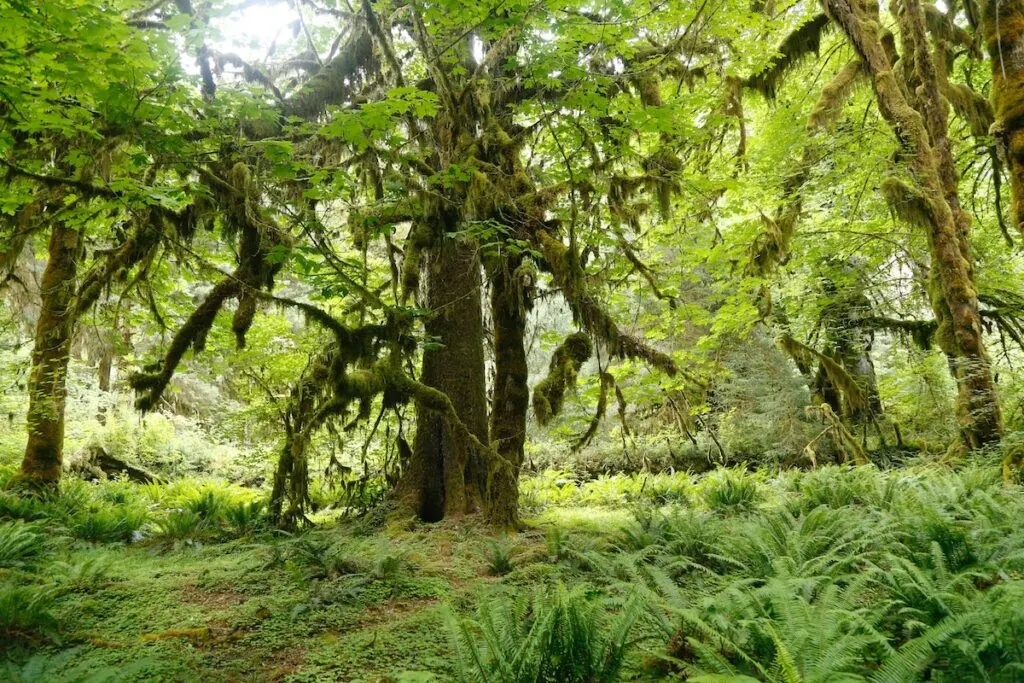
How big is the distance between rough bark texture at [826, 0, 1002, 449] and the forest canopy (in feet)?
0.14

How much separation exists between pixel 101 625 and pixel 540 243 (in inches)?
196

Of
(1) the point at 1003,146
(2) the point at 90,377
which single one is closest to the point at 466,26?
(1) the point at 1003,146

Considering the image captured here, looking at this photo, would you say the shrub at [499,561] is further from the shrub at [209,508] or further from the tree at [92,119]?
the shrub at [209,508]

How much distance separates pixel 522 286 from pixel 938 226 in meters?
5.48

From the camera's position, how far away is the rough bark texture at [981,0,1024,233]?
11.3 feet

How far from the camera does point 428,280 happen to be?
7.44 metres

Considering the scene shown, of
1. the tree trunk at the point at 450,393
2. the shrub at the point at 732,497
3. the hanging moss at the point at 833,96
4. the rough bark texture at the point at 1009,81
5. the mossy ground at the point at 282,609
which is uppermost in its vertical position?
the hanging moss at the point at 833,96

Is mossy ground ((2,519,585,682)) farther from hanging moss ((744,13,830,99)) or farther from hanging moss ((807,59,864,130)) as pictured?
hanging moss ((744,13,830,99))

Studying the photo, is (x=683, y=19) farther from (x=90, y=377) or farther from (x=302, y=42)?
(x=90, y=377)

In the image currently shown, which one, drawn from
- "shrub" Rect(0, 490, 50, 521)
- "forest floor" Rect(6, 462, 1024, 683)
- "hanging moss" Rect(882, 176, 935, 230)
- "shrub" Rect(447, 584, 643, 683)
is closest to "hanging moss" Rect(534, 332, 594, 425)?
"forest floor" Rect(6, 462, 1024, 683)

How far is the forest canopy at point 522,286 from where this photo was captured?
363cm

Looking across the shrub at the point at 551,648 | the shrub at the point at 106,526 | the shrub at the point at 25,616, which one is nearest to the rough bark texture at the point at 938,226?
the shrub at the point at 551,648

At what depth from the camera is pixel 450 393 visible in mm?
7355

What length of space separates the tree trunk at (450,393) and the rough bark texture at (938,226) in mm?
5593
